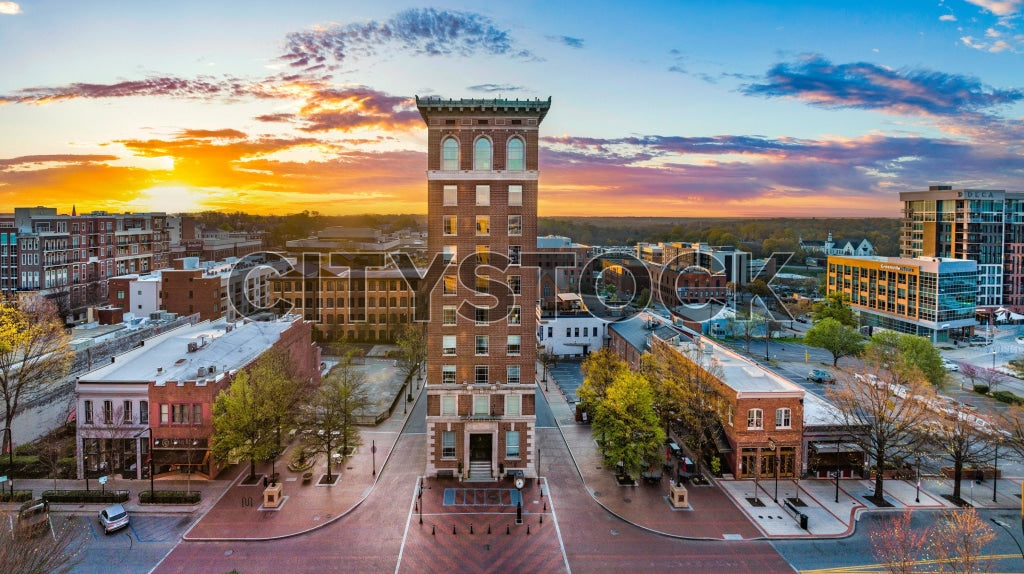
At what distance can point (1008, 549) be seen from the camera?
35.8 metres

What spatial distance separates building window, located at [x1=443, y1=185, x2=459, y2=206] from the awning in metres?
34.4

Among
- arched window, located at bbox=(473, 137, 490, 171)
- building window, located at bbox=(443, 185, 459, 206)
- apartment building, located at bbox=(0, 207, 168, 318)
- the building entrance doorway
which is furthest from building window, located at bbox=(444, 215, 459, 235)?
apartment building, located at bbox=(0, 207, 168, 318)

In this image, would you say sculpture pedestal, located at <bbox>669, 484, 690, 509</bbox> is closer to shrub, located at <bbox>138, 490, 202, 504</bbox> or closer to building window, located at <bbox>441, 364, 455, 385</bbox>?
building window, located at <bbox>441, 364, 455, 385</bbox>

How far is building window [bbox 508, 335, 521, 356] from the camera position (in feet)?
151

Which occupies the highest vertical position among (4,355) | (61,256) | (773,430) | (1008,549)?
(61,256)

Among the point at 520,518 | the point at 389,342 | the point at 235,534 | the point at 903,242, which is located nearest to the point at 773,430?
the point at 520,518

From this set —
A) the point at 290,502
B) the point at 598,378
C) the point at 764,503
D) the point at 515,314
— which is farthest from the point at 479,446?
the point at 764,503

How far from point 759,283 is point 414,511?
138 metres

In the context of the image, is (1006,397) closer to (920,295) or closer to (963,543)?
(920,295)

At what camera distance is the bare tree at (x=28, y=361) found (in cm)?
4856

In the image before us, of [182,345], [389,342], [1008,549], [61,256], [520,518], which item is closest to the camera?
[1008,549]

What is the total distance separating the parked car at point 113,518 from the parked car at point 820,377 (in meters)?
76.4

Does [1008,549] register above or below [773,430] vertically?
below

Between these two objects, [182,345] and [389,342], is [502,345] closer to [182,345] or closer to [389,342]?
[182,345]
